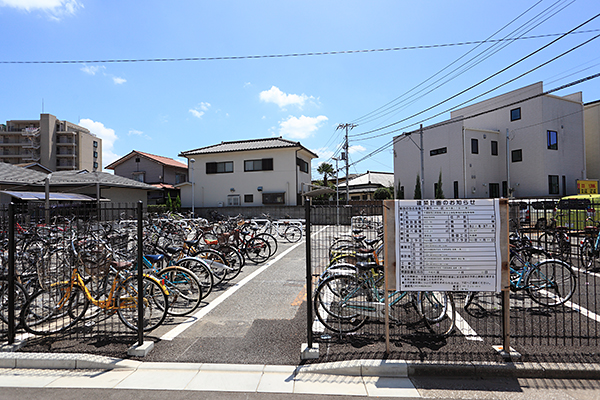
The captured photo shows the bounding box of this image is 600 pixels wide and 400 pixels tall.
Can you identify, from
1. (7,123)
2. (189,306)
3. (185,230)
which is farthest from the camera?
(7,123)

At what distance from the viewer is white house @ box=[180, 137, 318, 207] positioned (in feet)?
83.4

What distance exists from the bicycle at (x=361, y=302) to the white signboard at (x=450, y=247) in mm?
610

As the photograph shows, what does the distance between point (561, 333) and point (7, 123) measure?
2671 inches

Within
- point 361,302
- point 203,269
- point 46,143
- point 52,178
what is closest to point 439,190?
point 203,269

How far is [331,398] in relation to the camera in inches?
117

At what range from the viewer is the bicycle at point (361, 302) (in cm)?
408

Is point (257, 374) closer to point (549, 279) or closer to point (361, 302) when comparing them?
point (361, 302)

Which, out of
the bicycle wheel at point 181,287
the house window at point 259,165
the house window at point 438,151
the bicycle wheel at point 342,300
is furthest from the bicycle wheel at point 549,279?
the house window at point 438,151

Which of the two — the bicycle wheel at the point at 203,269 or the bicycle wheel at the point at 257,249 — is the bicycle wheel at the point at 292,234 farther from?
the bicycle wheel at the point at 203,269

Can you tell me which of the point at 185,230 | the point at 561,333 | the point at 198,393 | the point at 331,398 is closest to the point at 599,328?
the point at 561,333

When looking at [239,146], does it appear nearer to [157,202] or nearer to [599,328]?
[157,202]

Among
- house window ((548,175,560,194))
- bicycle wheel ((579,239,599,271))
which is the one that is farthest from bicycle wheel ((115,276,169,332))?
house window ((548,175,560,194))

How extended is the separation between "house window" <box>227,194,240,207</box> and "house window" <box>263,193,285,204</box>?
7.83 ft

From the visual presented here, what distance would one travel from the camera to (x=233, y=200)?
1048 inches
